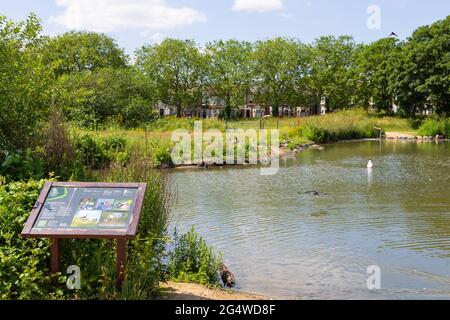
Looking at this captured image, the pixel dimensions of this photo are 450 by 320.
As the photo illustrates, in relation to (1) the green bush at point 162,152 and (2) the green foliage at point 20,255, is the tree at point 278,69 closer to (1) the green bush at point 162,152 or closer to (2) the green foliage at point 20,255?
(1) the green bush at point 162,152

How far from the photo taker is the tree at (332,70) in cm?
6150

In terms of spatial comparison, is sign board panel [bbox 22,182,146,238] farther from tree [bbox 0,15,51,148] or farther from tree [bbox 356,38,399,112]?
tree [bbox 356,38,399,112]

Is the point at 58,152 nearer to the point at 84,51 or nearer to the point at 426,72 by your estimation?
the point at 84,51

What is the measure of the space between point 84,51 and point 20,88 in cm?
4123

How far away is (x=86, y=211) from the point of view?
571 centimetres

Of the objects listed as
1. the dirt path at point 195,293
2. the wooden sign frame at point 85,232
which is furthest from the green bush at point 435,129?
the wooden sign frame at point 85,232

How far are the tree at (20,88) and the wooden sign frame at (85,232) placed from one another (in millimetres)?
4642

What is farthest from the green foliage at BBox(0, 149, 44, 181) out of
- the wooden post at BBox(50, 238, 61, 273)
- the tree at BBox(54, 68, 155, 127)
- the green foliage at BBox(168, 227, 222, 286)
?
the tree at BBox(54, 68, 155, 127)

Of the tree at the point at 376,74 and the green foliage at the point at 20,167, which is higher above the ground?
the tree at the point at 376,74

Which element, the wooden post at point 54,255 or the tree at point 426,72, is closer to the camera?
the wooden post at point 54,255

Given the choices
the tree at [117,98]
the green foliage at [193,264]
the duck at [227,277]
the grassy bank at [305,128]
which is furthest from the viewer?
the tree at [117,98]

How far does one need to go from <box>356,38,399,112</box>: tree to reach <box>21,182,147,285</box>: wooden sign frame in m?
51.0

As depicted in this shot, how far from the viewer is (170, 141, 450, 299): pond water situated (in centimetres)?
830
